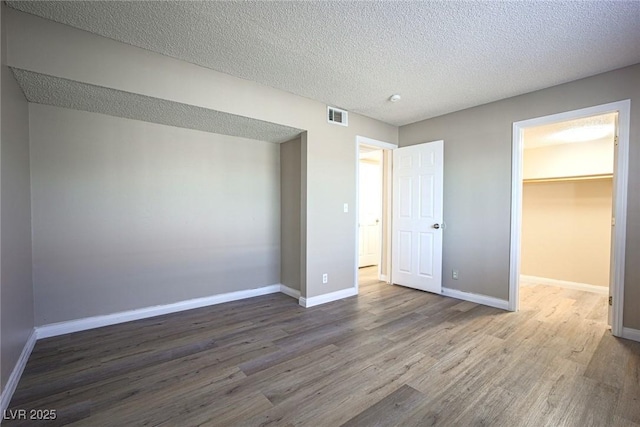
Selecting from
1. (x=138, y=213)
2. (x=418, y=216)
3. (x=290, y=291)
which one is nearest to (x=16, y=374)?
(x=138, y=213)

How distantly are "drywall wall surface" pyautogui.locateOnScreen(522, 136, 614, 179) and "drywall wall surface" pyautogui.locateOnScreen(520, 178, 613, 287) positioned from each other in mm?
245

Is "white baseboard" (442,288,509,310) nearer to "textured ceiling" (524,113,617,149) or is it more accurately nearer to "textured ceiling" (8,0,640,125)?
"textured ceiling" (524,113,617,149)

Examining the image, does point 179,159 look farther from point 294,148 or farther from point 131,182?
point 294,148

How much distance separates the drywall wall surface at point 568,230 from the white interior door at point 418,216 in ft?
7.57

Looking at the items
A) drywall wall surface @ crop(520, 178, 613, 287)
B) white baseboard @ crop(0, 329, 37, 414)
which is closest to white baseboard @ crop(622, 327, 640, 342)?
drywall wall surface @ crop(520, 178, 613, 287)

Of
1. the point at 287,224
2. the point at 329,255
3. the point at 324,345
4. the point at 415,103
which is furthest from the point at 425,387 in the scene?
the point at 415,103

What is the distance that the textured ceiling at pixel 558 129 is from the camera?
341cm

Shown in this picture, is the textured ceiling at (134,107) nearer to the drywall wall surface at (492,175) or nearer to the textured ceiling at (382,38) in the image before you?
the textured ceiling at (382,38)

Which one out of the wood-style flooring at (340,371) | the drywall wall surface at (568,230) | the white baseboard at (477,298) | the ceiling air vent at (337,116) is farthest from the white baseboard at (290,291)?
the drywall wall surface at (568,230)

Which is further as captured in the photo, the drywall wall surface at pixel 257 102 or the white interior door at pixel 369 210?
the white interior door at pixel 369 210

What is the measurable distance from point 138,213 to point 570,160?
6.34 meters

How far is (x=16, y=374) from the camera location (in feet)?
6.35

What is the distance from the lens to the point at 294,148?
3.90m

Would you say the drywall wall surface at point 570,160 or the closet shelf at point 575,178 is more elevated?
the drywall wall surface at point 570,160
